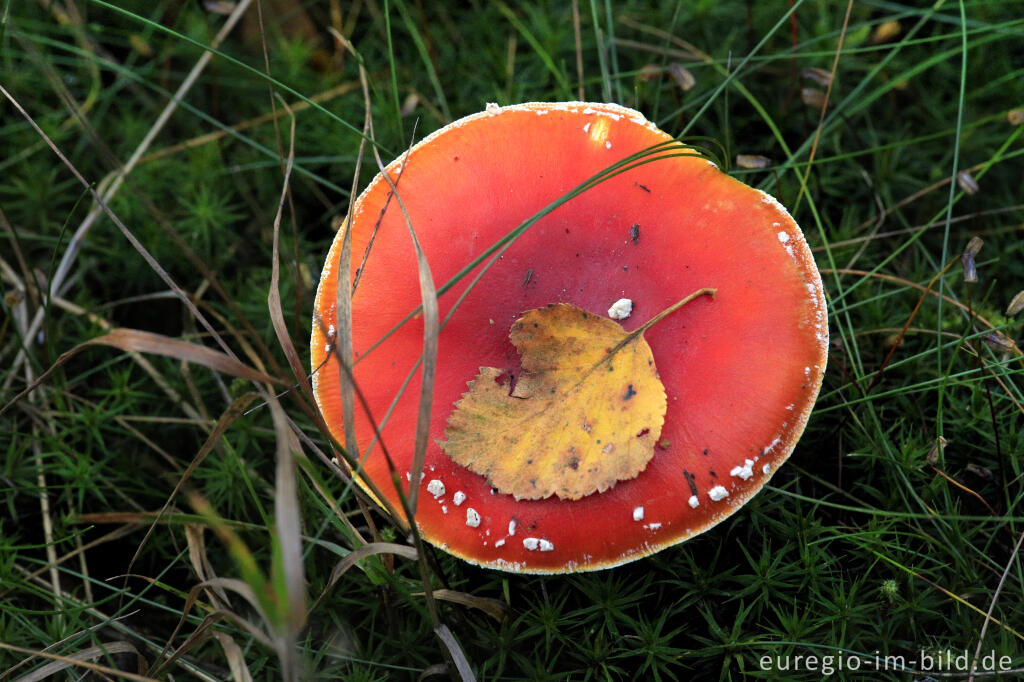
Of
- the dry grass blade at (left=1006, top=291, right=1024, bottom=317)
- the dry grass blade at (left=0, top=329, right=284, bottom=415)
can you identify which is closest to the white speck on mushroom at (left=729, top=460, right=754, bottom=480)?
the dry grass blade at (left=1006, top=291, right=1024, bottom=317)

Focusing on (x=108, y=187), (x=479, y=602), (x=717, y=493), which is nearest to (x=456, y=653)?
(x=479, y=602)

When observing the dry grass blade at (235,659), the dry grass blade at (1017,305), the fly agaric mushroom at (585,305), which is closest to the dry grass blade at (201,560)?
the dry grass blade at (235,659)

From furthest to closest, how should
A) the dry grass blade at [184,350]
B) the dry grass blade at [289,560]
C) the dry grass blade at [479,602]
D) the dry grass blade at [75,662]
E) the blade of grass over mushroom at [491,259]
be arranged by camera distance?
1. the dry grass blade at [479,602]
2. the blade of grass over mushroom at [491,259]
3. the dry grass blade at [75,662]
4. the dry grass blade at [184,350]
5. the dry grass blade at [289,560]

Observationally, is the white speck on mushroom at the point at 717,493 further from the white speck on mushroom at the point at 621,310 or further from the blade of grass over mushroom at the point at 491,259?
the blade of grass over mushroom at the point at 491,259

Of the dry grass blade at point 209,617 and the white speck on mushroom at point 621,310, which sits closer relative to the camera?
the dry grass blade at point 209,617

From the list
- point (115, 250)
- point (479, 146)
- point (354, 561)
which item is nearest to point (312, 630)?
point (354, 561)

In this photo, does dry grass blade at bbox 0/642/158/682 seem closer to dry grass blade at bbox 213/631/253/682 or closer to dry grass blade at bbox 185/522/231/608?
dry grass blade at bbox 213/631/253/682

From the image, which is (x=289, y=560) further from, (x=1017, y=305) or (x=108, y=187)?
(x=108, y=187)
